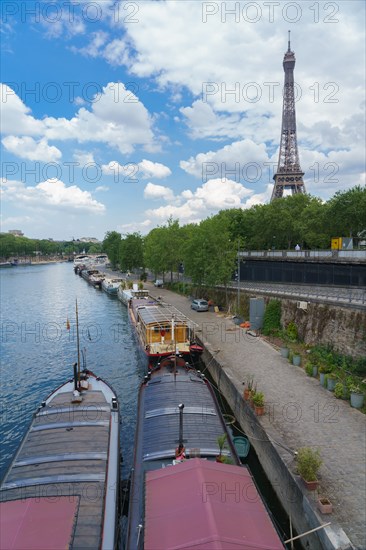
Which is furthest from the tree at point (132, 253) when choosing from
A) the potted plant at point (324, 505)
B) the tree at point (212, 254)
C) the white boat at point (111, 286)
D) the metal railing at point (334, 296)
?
the potted plant at point (324, 505)

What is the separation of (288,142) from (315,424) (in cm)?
9206

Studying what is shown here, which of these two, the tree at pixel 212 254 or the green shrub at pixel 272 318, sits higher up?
the tree at pixel 212 254

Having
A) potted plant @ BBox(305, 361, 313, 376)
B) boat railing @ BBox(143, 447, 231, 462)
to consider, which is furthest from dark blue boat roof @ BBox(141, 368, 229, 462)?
potted plant @ BBox(305, 361, 313, 376)

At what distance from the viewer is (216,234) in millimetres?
46406

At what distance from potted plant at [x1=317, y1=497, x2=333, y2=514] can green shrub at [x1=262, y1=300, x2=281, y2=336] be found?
21.1 m

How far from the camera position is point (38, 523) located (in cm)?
908

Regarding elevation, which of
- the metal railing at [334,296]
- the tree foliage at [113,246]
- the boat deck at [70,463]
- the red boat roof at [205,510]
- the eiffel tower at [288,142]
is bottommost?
the boat deck at [70,463]

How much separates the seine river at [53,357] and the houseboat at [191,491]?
156 inches

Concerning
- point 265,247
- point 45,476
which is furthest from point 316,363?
point 265,247

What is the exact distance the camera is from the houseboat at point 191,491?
837cm

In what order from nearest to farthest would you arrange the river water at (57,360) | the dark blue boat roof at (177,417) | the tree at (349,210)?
the dark blue boat roof at (177,417) → the river water at (57,360) → the tree at (349,210)

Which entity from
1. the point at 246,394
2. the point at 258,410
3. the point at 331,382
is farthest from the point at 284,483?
the point at 331,382

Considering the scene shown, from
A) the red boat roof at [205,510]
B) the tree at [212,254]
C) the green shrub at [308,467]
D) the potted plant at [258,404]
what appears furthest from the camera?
the tree at [212,254]

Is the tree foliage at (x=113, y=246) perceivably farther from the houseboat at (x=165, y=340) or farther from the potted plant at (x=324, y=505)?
the potted plant at (x=324, y=505)
